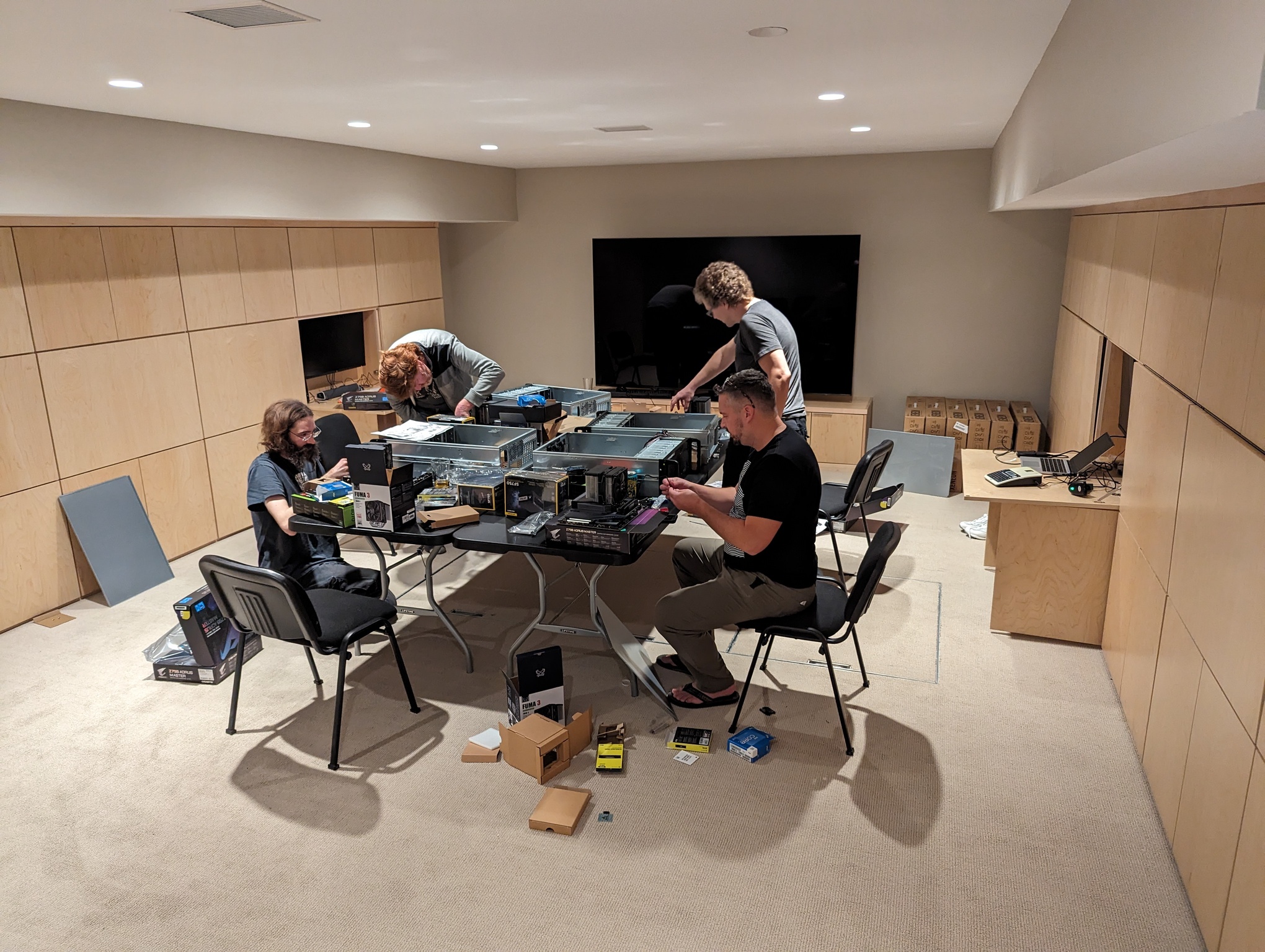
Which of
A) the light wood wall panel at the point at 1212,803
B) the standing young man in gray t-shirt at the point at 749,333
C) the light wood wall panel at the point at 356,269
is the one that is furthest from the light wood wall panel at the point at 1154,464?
Result: the light wood wall panel at the point at 356,269

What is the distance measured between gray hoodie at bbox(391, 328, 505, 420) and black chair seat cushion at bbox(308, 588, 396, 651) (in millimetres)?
1583

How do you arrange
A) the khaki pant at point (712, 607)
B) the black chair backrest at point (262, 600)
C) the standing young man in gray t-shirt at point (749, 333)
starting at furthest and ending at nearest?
the standing young man in gray t-shirt at point (749, 333) < the khaki pant at point (712, 607) < the black chair backrest at point (262, 600)

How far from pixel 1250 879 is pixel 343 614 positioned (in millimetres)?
2933

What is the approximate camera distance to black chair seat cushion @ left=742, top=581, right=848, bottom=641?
3090 millimetres

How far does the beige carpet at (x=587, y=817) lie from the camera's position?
8.04ft

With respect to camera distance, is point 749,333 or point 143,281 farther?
point 143,281

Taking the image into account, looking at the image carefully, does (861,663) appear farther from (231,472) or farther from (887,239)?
(887,239)

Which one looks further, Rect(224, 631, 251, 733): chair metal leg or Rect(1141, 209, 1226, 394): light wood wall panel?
Rect(224, 631, 251, 733): chair metal leg

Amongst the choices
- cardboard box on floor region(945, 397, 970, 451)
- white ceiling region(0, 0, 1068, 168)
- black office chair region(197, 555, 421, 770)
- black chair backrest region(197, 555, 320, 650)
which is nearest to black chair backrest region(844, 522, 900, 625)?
white ceiling region(0, 0, 1068, 168)

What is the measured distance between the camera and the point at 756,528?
2984mm

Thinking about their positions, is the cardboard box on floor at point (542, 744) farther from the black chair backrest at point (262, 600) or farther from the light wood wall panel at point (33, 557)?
the light wood wall panel at point (33, 557)

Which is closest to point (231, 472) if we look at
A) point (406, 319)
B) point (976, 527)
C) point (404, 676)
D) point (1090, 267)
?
point (406, 319)

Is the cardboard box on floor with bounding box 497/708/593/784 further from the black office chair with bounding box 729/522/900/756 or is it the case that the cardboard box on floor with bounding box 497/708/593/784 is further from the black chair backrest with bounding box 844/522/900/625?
the black chair backrest with bounding box 844/522/900/625

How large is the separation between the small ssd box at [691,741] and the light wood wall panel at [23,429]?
3688 mm
